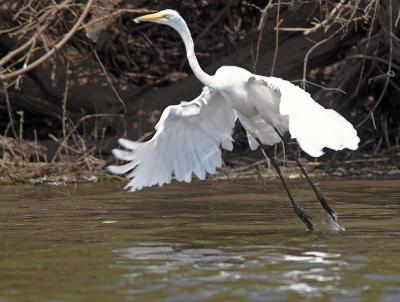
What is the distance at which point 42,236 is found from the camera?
7.42m

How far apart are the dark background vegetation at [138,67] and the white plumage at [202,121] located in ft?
8.71

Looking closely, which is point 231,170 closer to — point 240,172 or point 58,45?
point 240,172

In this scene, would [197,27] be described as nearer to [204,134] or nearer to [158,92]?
[158,92]

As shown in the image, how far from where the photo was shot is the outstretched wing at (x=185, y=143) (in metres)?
8.02

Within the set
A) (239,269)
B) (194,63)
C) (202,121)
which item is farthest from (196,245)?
(194,63)


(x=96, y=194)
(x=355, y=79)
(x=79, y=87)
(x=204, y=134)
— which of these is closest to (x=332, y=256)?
(x=204, y=134)

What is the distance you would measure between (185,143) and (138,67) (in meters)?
6.10

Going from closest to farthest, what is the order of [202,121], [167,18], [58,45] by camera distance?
1. [167,18]
2. [202,121]
3. [58,45]

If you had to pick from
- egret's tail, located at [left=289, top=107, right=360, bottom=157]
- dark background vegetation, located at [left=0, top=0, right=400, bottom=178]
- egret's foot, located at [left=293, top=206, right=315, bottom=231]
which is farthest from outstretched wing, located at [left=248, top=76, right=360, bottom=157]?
dark background vegetation, located at [left=0, top=0, right=400, bottom=178]

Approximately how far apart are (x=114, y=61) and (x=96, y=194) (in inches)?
155

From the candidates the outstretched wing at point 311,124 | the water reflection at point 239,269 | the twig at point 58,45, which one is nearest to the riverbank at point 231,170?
the twig at point 58,45

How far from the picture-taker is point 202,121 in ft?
27.7

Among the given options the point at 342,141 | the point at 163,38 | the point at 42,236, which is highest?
the point at 163,38

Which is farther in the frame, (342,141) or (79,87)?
(79,87)
